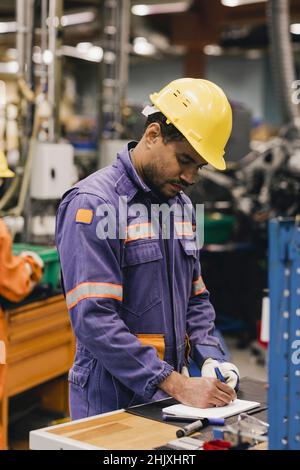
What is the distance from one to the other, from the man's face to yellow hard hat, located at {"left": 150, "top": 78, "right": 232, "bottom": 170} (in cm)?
4

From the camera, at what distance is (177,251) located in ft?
6.97

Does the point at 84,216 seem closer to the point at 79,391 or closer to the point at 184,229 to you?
the point at 184,229

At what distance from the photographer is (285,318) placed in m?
1.30

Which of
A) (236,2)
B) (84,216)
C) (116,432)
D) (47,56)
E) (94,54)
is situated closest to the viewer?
(116,432)

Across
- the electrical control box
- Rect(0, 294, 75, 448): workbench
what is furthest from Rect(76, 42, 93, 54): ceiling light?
Rect(0, 294, 75, 448): workbench

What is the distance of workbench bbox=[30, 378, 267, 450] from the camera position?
160 centimetres

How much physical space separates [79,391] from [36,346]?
1967mm

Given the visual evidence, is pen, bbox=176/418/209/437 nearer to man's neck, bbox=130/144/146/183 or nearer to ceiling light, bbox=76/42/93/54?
man's neck, bbox=130/144/146/183

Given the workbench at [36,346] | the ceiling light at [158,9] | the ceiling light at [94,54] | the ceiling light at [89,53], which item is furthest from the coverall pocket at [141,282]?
the ceiling light at [94,54]

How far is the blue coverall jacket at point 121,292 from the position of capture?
6.16 ft

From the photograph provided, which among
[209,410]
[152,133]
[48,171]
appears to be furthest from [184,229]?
[48,171]

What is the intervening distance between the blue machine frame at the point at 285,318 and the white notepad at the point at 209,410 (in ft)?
1.76
